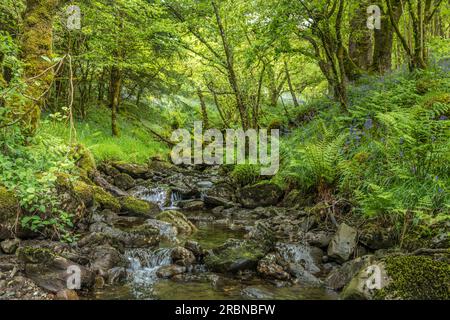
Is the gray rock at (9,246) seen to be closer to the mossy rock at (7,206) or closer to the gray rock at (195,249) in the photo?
the mossy rock at (7,206)

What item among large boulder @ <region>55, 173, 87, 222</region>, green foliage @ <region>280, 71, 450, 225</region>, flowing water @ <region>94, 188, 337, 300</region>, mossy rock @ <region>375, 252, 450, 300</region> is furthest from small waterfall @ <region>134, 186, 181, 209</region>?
mossy rock @ <region>375, 252, 450, 300</region>

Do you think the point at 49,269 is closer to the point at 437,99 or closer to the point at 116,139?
the point at 437,99

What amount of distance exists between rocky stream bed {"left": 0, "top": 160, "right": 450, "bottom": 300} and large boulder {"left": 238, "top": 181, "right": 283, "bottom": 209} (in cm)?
82

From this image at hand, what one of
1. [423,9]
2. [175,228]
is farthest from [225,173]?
[423,9]

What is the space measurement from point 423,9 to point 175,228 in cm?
818

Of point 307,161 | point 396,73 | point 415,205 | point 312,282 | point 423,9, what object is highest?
point 423,9

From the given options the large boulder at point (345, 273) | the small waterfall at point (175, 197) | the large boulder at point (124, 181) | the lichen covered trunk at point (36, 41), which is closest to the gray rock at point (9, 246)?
the lichen covered trunk at point (36, 41)

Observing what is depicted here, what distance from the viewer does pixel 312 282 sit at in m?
4.96

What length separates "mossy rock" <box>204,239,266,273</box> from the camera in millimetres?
5320

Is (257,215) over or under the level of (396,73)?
under

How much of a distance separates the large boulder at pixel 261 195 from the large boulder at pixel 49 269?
5.15 metres

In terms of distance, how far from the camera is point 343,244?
5.38 metres

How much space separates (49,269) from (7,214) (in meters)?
1.37

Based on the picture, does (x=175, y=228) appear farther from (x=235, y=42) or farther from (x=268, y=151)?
(x=235, y=42)
